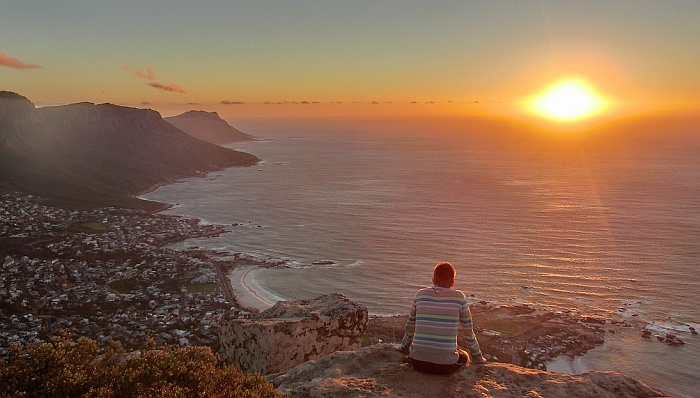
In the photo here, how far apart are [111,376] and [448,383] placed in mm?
A: 6261

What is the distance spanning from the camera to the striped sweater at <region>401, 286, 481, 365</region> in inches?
400

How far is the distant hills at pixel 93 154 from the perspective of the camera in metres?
105

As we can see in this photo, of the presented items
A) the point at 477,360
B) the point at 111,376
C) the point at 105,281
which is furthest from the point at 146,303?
the point at 477,360

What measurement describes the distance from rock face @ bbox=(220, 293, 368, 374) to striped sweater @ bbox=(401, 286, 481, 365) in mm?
6501

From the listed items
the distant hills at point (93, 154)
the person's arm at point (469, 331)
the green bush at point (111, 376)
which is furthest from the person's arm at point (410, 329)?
the distant hills at point (93, 154)

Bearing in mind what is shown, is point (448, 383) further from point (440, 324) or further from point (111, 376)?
point (111, 376)

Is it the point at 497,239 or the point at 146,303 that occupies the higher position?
the point at 497,239

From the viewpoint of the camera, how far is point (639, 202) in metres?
105

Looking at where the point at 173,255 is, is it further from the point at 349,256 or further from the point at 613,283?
the point at 613,283

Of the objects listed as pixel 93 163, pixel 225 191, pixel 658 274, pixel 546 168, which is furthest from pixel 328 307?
pixel 546 168

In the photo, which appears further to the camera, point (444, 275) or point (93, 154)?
point (93, 154)

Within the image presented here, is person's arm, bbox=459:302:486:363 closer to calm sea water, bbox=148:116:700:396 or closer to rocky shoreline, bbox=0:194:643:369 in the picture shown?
rocky shoreline, bbox=0:194:643:369

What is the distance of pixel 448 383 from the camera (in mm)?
10016

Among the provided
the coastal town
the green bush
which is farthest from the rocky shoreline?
the green bush
